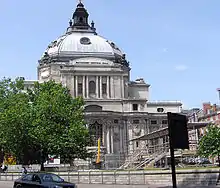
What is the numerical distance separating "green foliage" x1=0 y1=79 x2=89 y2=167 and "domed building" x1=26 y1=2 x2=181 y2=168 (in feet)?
102

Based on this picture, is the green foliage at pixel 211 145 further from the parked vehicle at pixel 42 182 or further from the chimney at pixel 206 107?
the chimney at pixel 206 107

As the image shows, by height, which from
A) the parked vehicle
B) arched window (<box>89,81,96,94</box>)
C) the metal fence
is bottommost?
the metal fence

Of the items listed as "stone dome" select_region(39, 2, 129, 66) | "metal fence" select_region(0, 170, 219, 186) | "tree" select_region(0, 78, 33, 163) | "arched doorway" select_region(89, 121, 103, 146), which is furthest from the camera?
"stone dome" select_region(39, 2, 129, 66)

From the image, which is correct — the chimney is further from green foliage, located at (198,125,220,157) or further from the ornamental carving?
green foliage, located at (198,125,220,157)

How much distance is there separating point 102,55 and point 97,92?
13395 mm

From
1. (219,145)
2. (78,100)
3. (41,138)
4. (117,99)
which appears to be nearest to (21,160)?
(41,138)

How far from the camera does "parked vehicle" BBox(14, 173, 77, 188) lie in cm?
2208

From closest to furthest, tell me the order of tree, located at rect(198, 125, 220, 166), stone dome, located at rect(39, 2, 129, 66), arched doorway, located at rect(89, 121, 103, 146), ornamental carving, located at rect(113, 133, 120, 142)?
tree, located at rect(198, 125, 220, 166) → arched doorway, located at rect(89, 121, 103, 146) → ornamental carving, located at rect(113, 133, 120, 142) → stone dome, located at rect(39, 2, 129, 66)

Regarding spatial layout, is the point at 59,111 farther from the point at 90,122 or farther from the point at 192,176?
the point at 90,122

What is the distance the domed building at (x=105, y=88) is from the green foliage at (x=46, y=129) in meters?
31.1

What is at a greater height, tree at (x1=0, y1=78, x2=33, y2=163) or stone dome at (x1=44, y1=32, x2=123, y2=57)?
stone dome at (x1=44, y1=32, x2=123, y2=57)

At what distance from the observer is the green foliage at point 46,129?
5166 centimetres

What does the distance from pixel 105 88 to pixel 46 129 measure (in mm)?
54001

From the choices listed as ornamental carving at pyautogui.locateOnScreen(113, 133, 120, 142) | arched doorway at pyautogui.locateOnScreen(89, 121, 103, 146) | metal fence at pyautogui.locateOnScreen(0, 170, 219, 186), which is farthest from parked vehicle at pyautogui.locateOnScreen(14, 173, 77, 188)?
ornamental carving at pyautogui.locateOnScreen(113, 133, 120, 142)
